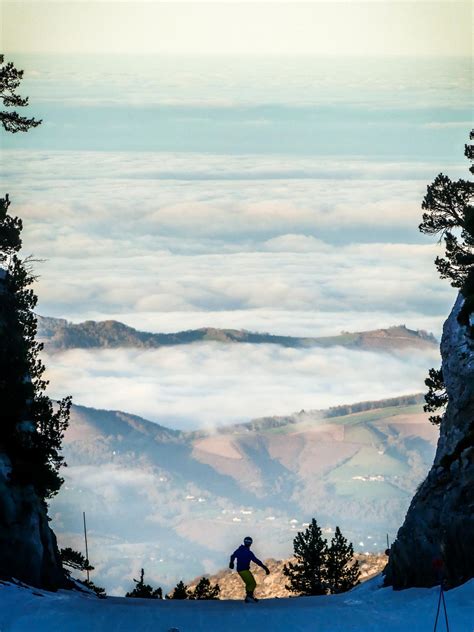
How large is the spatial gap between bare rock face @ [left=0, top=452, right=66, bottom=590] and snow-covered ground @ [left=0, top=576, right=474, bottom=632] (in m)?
2.73

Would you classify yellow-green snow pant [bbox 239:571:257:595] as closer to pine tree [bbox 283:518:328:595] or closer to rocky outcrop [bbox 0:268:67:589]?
rocky outcrop [bbox 0:268:67:589]

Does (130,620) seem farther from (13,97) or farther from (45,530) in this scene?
(13,97)

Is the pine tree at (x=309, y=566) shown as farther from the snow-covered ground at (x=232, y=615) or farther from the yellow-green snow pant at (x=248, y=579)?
the yellow-green snow pant at (x=248, y=579)

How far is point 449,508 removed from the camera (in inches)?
2324

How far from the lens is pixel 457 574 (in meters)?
56.0

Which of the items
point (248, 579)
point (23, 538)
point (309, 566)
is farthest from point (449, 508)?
point (309, 566)

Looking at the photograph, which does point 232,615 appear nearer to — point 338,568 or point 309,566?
point 309,566

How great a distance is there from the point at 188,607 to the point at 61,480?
57.4 feet

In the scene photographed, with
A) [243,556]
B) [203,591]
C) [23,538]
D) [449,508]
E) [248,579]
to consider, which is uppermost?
[203,591]

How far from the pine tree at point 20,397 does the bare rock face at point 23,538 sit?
0.76 metres

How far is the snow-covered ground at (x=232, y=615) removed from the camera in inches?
2005

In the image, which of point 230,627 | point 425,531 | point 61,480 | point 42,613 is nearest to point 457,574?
point 425,531

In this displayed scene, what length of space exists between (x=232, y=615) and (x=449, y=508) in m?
9.61

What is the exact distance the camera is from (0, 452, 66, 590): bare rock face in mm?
60312
